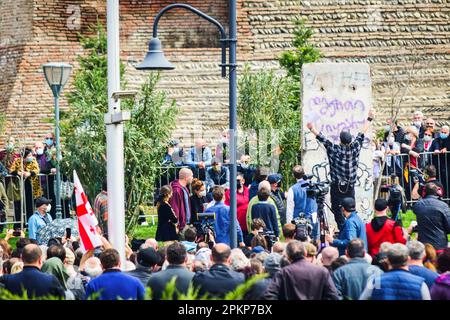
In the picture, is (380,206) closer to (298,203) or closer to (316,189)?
(316,189)

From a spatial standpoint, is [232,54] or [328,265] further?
[232,54]

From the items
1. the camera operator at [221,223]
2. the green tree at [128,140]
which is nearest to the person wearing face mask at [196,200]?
the camera operator at [221,223]

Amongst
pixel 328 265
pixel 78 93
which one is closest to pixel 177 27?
pixel 78 93

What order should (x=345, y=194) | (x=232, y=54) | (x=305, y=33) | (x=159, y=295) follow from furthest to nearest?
(x=305, y=33) → (x=345, y=194) → (x=232, y=54) → (x=159, y=295)

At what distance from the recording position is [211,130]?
3562cm

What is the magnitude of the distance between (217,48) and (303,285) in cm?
2409

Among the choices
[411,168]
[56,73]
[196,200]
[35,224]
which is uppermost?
[56,73]

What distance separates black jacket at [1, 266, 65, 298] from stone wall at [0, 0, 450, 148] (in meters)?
21.4

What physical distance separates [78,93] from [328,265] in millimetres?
11318

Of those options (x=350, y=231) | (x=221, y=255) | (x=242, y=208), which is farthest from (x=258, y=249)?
(x=242, y=208)

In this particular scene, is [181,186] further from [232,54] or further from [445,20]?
[445,20]

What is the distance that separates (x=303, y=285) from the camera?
13.2m

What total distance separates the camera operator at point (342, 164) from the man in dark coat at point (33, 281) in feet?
24.1

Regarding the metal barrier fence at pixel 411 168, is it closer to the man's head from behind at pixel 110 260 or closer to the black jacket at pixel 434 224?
the black jacket at pixel 434 224
